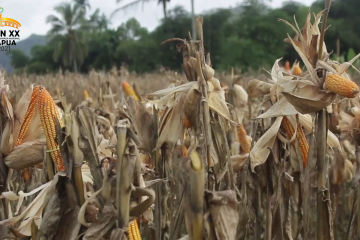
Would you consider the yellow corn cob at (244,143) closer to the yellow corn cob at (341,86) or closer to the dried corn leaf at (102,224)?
the yellow corn cob at (341,86)

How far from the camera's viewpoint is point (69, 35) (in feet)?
202

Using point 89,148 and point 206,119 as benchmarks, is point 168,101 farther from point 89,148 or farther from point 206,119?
point 89,148

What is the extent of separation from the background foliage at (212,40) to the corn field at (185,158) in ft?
84.6

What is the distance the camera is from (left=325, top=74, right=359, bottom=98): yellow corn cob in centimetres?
134

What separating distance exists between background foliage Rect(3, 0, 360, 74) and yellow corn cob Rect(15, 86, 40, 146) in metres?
25.8

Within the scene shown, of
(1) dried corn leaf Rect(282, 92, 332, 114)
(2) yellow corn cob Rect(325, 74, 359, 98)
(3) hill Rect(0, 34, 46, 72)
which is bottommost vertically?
(3) hill Rect(0, 34, 46, 72)

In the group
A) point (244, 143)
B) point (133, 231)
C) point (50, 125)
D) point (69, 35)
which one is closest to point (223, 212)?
point (133, 231)

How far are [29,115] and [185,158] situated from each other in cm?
55

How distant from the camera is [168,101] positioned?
1.55m

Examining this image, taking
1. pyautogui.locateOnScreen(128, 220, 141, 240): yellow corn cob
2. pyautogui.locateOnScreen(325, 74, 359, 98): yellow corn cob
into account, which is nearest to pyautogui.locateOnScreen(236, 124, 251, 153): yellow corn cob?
pyautogui.locateOnScreen(325, 74, 359, 98): yellow corn cob

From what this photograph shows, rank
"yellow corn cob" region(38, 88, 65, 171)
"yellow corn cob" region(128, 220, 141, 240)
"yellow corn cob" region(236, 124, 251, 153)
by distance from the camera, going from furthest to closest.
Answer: "yellow corn cob" region(236, 124, 251, 153) < "yellow corn cob" region(38, 88, 65, 171) < "yellow corn cob" region(128, 220, 141, 240)

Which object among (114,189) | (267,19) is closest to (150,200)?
(114,189)

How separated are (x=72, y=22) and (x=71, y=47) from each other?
6739mm
